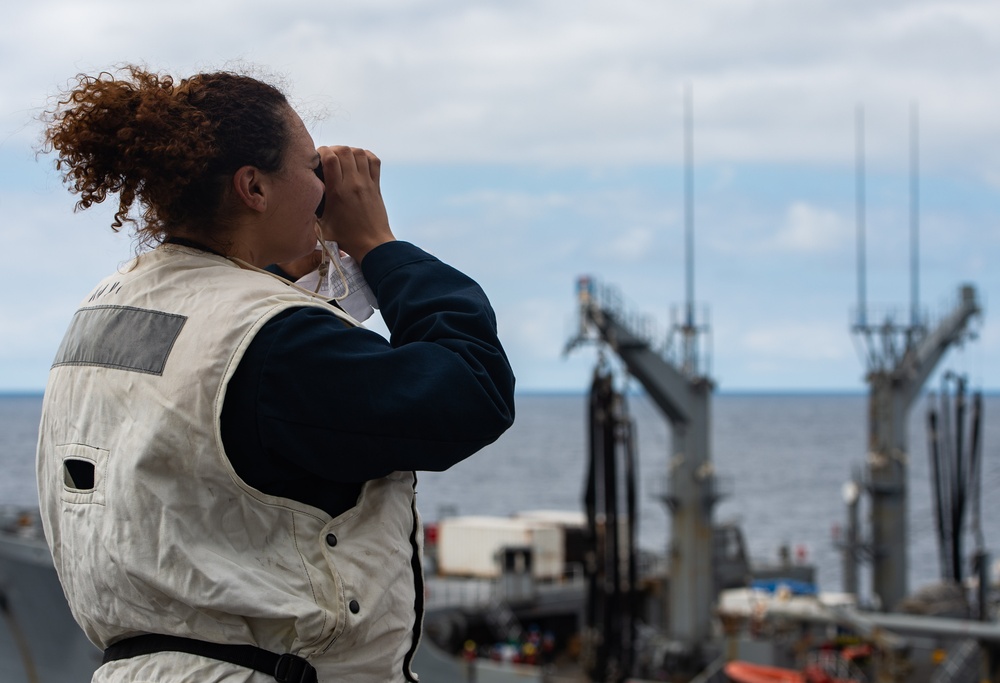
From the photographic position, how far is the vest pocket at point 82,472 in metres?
1.66

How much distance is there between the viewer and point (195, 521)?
5.28 ft

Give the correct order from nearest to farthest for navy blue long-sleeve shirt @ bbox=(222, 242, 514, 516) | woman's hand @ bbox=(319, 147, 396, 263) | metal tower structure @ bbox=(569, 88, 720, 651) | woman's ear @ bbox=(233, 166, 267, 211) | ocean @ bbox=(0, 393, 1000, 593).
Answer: navy blue long-sleeve shirt @ bbox=(222, 242, 514, 516)
woman's ear @ bbox=(233, 166, 267, 211)
woman's hand @ bbox=(319, 147, 396, 263)
metal tower structure @ bbox=(569, 88, 720, 651)
ocean @ bbox=(0, 393, 1000, 593)

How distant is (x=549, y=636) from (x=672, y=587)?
3.45 meters

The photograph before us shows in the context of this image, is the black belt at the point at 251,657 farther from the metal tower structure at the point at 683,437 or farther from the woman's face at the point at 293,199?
the metal tower structure at the point at 683,437

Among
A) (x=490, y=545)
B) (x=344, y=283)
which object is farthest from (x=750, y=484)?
(x=344, y=283)

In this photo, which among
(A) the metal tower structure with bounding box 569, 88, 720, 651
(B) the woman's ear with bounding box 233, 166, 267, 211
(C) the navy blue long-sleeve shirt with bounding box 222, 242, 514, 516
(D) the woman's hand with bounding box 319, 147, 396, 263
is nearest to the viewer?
(C) the navy blue long-sleeve shirt with bounding box 222, 242, 514, 516

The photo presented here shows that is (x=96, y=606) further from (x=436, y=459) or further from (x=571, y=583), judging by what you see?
(x=571, y=583)

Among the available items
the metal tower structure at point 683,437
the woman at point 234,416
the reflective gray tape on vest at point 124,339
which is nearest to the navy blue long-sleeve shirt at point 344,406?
the woman at point 234,416

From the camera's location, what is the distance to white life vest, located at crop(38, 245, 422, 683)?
1596 millimetres

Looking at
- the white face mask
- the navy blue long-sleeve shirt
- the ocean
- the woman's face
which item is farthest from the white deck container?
the navy blue long-sleeve shirt

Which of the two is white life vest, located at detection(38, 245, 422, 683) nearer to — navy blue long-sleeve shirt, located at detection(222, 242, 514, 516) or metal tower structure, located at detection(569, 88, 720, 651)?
navy blue long-sleeve shirt, located at detection(222, 242, 514, 516)

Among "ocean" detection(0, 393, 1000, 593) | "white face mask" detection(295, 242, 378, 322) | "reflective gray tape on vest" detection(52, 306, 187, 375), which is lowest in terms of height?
"ocean" detection(0, 393, 1000, 593)

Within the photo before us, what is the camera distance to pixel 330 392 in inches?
62.2

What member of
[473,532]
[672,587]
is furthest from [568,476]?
[672,587]
